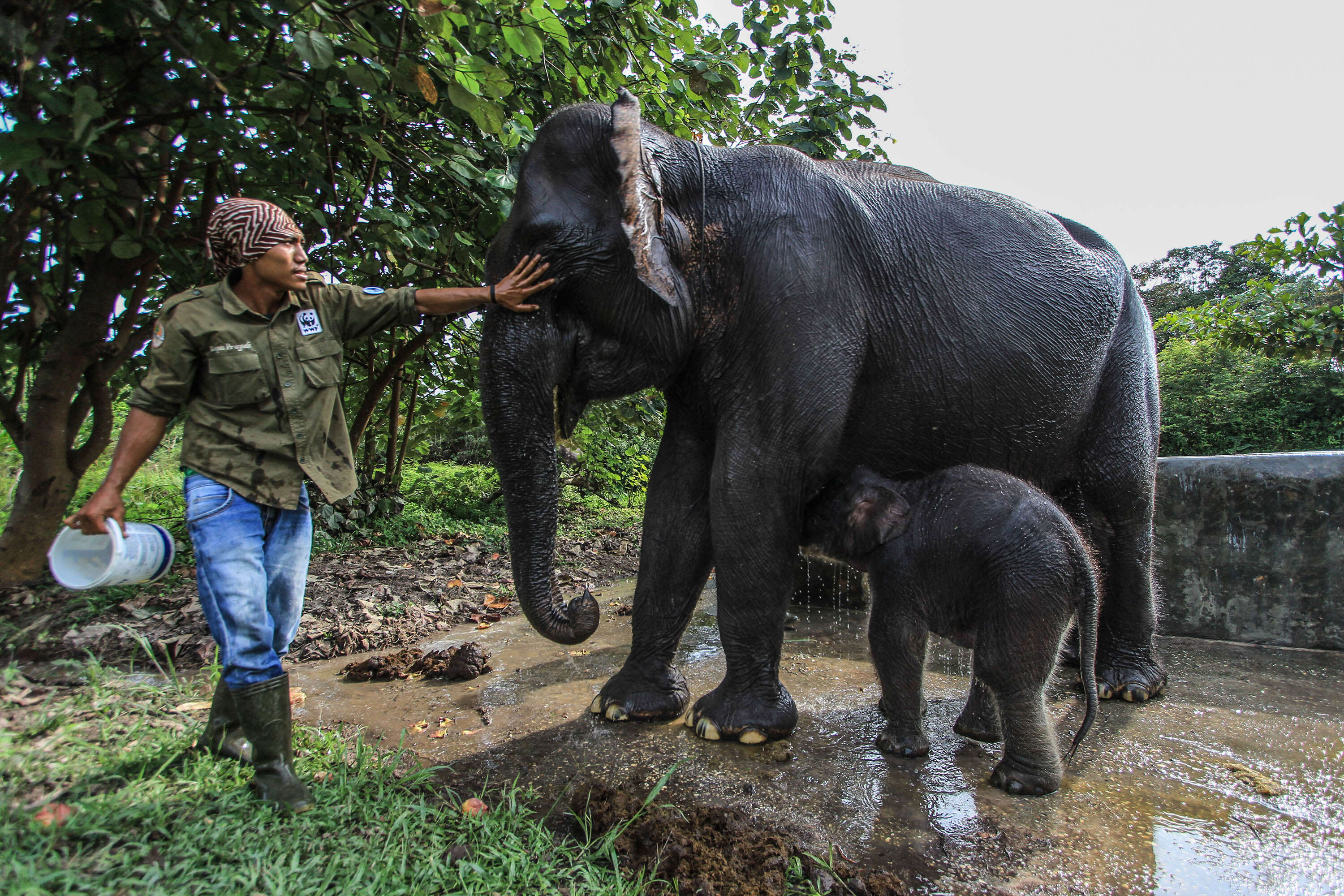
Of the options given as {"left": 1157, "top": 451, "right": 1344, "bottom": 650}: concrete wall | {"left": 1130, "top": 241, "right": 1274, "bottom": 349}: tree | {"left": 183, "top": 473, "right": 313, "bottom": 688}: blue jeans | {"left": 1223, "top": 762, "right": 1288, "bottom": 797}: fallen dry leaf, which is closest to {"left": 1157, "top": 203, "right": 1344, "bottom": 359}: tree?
{"left": 1157, "top": 451, "right": 1344, "bottom": 650}: concrete wall

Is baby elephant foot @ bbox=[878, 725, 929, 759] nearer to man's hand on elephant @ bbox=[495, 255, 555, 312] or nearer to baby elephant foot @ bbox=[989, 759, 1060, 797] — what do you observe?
baby elephant foot @ bbox=[989, 759, 1060, 797]

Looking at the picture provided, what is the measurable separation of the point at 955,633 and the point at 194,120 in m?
4.02

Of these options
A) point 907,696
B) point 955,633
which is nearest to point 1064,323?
point 955,633

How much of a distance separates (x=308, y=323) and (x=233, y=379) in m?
0.28

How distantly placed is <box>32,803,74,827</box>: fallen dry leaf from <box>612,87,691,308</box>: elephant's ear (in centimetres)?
227

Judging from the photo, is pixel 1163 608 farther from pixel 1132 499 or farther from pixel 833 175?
pixel 833 175

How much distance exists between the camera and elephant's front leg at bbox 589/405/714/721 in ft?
10.5

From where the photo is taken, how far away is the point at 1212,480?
15.5 feet

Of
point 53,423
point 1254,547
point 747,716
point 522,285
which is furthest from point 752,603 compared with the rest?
point 53,423

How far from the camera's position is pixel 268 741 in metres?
2.23

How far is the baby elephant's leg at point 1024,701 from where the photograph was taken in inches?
98.1

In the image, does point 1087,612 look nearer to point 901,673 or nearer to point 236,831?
point 901,673

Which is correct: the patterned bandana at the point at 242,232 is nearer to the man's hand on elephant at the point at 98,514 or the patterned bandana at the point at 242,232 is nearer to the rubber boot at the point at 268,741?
the man's hand on elephant at the point at 98,514

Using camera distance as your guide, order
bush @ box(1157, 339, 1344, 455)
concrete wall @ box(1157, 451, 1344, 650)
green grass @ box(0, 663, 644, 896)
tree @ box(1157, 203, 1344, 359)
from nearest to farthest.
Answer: green grass @ box(0, 663, 644, 896), concrete wall @ box(1157, 451, 1344, 650), tree @ box(1157, 203, 1344, 359), bush @ box(1157, 339, 1344, 455)
